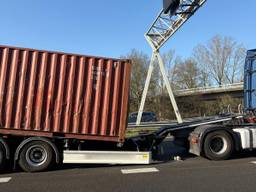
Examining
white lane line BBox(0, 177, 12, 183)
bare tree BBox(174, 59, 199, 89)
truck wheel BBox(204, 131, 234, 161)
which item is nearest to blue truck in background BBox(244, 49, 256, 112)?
truck wheel BBox(204, 131, 234, 161)

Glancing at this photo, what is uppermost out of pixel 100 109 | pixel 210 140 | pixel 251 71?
pixel 251 71

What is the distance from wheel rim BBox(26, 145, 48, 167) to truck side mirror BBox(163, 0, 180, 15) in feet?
46.2

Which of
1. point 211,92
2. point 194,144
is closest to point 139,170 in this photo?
point 194,144

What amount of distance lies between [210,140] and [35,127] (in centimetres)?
512

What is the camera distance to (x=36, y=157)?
28.4 ft

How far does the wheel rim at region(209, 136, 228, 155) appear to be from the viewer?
10.1m

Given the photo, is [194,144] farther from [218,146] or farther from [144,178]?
[144,178]

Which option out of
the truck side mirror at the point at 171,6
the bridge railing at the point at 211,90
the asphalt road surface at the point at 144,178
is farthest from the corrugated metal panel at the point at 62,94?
the bridge railing at the point at 211,90

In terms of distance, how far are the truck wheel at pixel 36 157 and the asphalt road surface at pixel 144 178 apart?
215mm

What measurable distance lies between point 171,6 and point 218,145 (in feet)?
40.9

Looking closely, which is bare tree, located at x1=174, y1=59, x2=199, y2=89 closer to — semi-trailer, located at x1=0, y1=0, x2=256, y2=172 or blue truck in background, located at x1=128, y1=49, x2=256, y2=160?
blue truck in background, located at x1=128, y1=49, x2=256, y2=160

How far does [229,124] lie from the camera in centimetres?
1079

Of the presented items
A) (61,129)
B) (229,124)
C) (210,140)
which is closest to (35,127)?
(61,129)

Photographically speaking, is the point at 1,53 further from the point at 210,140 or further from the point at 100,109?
the point at 210,140
